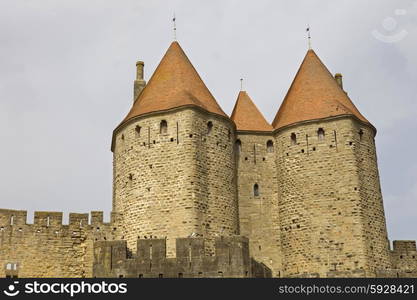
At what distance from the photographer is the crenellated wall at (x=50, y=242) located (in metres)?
26.8

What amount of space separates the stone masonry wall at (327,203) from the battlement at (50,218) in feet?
20.8

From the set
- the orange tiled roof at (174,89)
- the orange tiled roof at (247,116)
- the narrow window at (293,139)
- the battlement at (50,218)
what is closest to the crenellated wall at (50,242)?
the battlement at (50,218)

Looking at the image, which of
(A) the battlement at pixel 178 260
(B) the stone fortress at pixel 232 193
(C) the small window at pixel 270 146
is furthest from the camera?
(C) the small window at pixel 270 146

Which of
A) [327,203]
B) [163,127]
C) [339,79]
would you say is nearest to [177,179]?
[163,127]

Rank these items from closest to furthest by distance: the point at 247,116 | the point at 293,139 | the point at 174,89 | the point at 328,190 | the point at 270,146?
the point at 328,190 → the point at 174,89 → the point at 293,139 → the point at 270,146 → the point at 247,116

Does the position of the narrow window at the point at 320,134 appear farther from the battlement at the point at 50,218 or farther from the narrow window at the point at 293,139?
the battlement at the point at 50,218

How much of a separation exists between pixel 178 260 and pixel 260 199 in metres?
7.33

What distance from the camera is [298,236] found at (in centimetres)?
2778

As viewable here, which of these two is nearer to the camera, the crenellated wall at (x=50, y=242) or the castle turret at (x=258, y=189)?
the crenellated wall at (x=50, y=242)

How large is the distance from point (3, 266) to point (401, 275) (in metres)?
12.9

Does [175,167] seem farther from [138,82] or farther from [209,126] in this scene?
[138,82]

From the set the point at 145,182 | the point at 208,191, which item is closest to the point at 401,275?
the point at 208,191

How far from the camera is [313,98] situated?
98.8 feet

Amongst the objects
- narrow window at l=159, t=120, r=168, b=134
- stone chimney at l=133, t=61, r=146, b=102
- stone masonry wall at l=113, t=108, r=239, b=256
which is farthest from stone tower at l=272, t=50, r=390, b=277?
stone chimney at l=133, t=61, r=146, b=102
